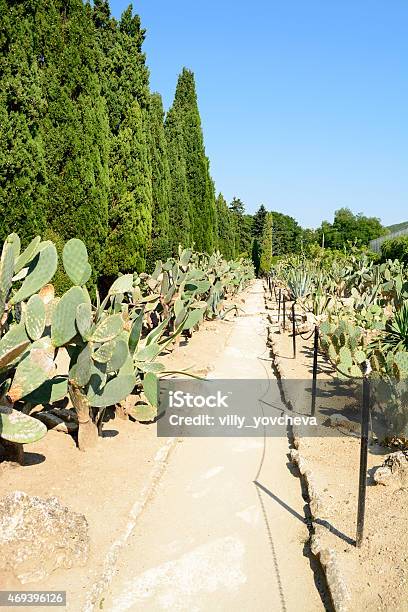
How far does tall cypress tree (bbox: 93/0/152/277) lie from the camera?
1203 centimetres

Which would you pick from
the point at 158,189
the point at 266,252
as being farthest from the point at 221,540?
the point at 266,252

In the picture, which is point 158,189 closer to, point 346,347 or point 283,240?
point 346,347

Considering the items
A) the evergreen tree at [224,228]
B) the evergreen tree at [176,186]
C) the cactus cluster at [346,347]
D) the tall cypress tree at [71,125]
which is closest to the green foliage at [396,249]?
the evergreen tree at [176,186]

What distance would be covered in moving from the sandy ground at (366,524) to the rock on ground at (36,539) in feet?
4.26

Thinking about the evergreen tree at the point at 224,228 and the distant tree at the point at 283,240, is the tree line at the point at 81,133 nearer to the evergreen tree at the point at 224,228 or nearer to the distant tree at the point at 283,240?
the evergreen tree at the point at 224,228

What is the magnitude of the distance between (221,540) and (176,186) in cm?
1605

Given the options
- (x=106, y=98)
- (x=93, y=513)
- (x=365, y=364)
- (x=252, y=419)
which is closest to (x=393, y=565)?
(x=365, y=364)

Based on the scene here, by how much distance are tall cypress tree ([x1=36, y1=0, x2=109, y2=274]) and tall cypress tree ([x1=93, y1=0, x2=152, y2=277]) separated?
79.0 inches

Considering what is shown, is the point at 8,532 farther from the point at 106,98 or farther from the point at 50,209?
the point at 106,98

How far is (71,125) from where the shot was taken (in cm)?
931

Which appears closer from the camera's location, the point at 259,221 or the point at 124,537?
the point at 124,537

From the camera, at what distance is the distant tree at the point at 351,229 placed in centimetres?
7194

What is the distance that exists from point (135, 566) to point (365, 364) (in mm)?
1671

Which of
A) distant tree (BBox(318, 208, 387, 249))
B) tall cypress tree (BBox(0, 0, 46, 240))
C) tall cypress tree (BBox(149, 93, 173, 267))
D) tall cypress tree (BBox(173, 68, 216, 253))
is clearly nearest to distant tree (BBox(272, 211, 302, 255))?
distant tree (BBox(318, 208, 387, 249))
